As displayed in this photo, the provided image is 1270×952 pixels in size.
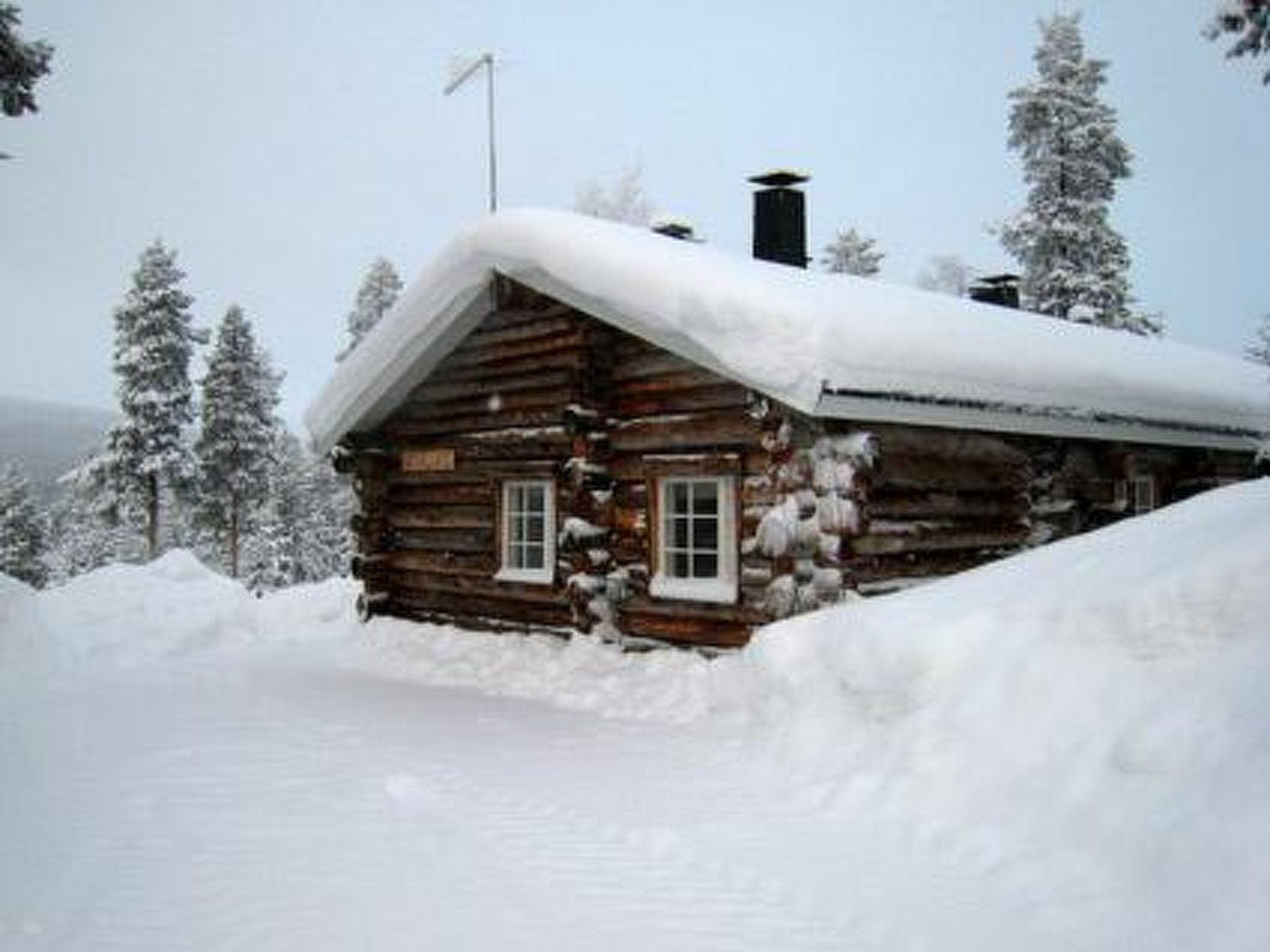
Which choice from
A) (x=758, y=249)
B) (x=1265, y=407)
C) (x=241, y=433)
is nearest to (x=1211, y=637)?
(x=758, y=249)

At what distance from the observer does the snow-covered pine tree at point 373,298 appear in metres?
35.2

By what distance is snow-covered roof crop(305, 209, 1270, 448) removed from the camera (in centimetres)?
912

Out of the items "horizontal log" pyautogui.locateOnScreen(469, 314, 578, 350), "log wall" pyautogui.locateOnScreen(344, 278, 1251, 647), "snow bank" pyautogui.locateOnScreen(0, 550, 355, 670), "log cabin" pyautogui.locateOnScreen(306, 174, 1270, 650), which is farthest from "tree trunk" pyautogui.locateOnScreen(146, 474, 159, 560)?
"horizontal log" pyautogui.locateOnScreen(469, 314, 578, 350)

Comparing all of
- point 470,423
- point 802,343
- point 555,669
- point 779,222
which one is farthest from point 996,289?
point 555,669

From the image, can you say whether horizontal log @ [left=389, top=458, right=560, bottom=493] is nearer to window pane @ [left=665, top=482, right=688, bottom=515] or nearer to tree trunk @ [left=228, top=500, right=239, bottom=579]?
window pane @ [left=665, top=482, right=688, bottom=515]

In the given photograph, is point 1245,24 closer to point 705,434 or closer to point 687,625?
point 705,434

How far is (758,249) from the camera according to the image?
594 inches

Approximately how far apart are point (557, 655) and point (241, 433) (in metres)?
26.3

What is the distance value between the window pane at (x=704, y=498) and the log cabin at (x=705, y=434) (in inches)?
0.8

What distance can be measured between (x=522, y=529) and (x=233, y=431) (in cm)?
2465

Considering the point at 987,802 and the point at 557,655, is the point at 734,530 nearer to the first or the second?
the point at 557,655

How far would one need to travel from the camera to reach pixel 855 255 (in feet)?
119

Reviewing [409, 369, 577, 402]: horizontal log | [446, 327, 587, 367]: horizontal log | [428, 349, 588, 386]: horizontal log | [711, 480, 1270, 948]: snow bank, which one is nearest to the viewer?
[711, 480, 1270, 948]: snow bank

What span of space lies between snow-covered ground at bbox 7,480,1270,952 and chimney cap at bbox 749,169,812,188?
7.86 meters
